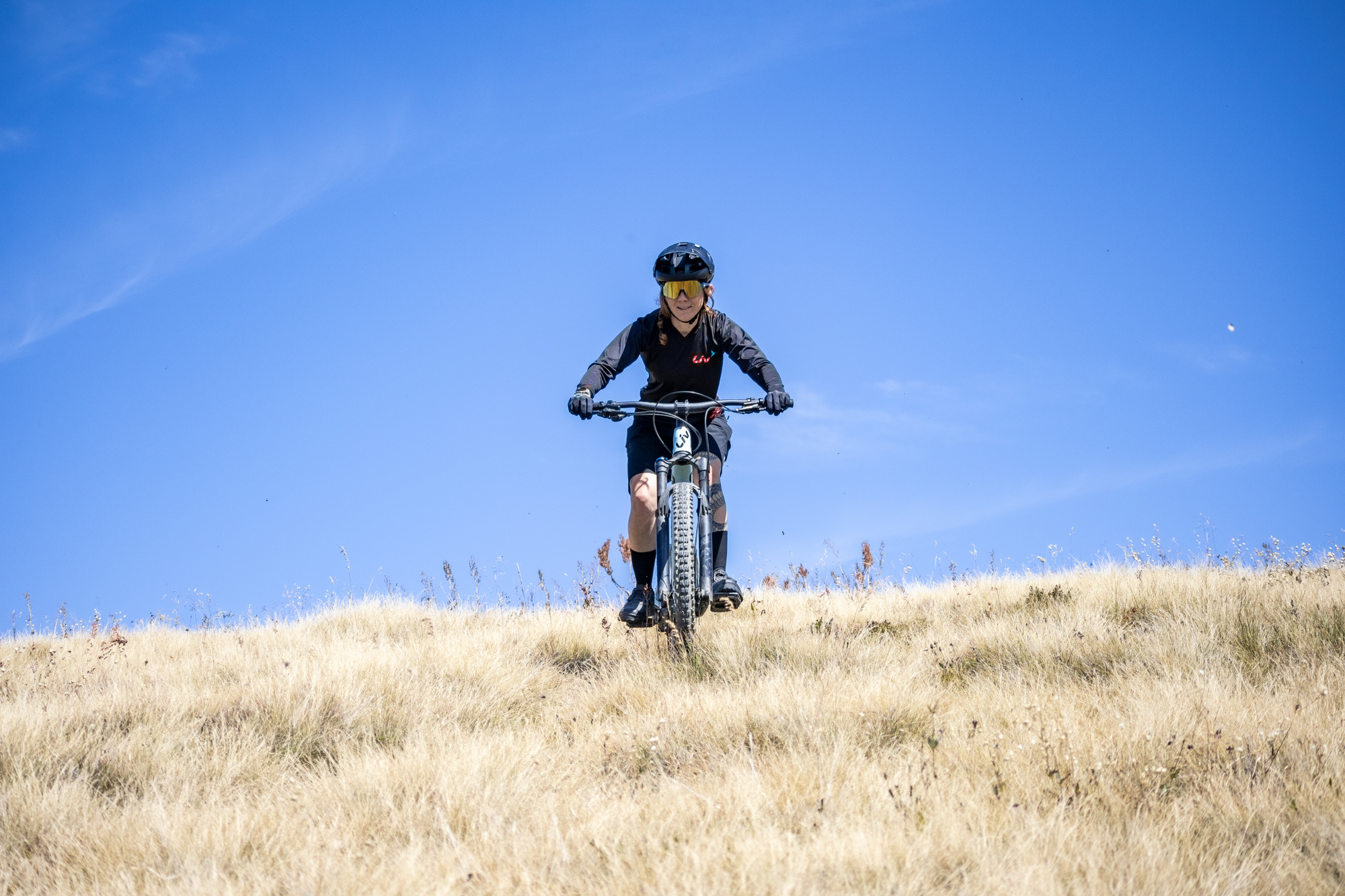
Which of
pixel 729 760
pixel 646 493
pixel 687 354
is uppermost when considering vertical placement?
pixel 687 354

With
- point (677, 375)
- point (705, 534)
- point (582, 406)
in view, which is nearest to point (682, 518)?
point (705, 534)

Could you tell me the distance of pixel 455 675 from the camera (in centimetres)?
478

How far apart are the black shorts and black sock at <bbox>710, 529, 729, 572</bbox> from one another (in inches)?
18.4

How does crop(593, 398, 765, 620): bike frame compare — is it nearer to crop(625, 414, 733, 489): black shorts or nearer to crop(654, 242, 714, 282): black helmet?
crop(625, 414, 733, 489): black shorts

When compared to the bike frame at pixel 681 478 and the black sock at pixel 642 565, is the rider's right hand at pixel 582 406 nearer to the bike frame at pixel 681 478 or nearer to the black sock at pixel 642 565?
the bike frame at pixel 681 478

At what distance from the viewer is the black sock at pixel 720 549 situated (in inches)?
219

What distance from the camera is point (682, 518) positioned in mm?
4867

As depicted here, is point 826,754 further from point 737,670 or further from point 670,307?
point 670,307

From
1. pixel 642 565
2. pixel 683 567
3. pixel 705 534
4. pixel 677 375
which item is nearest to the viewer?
pixel 683 567

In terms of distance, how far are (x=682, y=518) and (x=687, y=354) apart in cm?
127

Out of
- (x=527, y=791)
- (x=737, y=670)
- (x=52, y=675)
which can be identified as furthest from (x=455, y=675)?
(x=52, y=675)

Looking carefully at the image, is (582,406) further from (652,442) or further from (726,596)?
(726,596)

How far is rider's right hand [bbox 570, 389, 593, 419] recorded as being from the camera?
4.89 meters

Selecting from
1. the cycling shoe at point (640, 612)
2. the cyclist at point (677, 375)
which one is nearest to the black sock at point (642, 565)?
the cyclist at point (677, 375)
